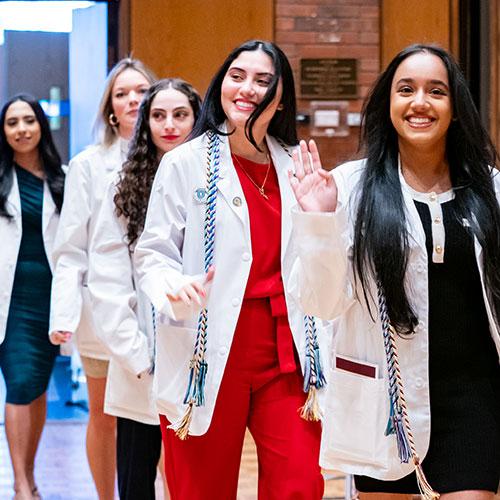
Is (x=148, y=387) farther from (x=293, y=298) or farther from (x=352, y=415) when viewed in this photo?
(x=352, y=415)

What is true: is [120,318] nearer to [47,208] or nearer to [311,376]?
[311,376]

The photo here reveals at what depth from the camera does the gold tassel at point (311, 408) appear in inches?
134

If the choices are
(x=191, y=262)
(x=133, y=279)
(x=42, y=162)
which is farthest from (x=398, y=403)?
(x=42, y=162)

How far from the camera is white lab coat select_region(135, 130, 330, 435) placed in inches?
130

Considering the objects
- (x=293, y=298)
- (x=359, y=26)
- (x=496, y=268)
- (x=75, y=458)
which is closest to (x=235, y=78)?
(x=293, y=298)

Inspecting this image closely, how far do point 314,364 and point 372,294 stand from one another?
493 mm

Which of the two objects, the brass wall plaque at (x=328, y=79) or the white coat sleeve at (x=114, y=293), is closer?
the white coat sleeve at (x=114, y=293)

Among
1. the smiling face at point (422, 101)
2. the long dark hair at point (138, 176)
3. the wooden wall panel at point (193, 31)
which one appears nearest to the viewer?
the smiling face at point (422, 101)

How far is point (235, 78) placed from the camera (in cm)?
351

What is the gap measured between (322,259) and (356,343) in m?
0.28

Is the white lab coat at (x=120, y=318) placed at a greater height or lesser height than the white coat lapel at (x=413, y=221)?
lesser

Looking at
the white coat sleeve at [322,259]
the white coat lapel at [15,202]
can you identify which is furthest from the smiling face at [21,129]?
the white coat sleeve at [322,259]

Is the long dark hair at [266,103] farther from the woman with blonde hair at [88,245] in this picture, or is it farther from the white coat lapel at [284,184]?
the woman with blonde hair at [88,245]

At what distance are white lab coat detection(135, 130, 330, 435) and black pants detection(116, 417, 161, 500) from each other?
2.77 ft
